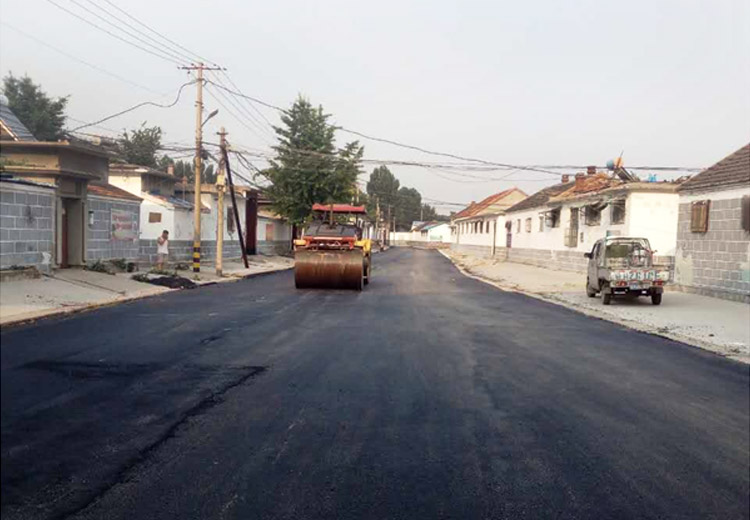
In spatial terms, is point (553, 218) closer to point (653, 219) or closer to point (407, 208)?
point (653, 219)

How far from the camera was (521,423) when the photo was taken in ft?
17.6

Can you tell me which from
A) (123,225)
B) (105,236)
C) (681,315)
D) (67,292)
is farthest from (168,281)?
(681,315)

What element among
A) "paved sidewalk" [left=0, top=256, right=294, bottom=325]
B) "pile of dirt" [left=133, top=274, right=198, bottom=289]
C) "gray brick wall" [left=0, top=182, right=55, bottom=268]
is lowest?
"pile of dirt" [left=133, top=274, right=198, bottom=289]

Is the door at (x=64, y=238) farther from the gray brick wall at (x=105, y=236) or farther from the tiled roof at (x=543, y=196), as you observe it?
the tiled roof at (x=543, y=196)

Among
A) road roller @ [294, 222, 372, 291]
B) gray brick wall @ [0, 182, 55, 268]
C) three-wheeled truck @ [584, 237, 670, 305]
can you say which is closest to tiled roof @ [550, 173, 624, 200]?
three-wheeled truck @ [584, 237, 670, 305]

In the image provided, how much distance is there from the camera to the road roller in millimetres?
19781

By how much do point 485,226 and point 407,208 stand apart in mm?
95846

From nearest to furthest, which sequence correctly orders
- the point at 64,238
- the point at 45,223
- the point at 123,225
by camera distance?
the point at 45,223, the point at 64,238, the point at 123,225

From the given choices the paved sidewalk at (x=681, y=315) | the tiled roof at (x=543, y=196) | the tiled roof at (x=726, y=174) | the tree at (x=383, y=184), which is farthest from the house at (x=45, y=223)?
the tree at (x=383, y=184)

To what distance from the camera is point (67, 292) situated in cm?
1500

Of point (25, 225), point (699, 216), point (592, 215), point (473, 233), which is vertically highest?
point (592, 215)

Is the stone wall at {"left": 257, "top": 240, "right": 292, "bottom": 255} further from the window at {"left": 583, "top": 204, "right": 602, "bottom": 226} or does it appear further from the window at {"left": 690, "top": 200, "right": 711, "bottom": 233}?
the window at {"left": 690, "top": 200, "right": 711, "bottom": 233}

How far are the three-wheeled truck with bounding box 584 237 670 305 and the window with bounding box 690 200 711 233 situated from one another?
196cm

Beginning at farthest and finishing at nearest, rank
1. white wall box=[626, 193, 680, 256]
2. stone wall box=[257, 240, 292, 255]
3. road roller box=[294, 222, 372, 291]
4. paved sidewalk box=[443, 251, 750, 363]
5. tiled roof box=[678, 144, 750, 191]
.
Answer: stone wall box=[257, 240, 292, 255] < white wall box=[626, 193, 680, 256] < road roller box=[294, 222, 372, 291] < tiled roof box=[678, 144, 750, 191] < paved sidewalk box=[443, 251, 750, 363]
